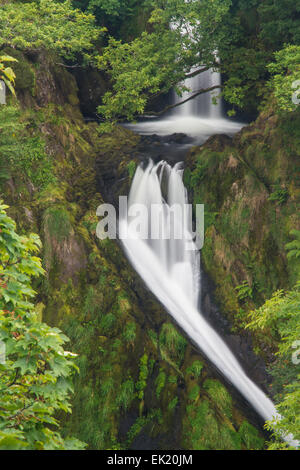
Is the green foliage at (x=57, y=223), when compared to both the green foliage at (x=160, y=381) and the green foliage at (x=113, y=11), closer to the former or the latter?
the green foliage at (x=160, y=381)

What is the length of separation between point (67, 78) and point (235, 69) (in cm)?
681

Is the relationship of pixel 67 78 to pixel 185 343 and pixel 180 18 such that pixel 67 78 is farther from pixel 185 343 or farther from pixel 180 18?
pixel 185 343

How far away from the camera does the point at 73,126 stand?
1434 centimetres

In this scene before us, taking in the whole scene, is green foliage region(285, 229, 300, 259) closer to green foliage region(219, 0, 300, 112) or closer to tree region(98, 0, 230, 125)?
green foliage region(219, 0, 300, 112)

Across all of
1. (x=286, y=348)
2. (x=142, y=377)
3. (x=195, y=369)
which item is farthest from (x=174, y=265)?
(x=286, y=348)

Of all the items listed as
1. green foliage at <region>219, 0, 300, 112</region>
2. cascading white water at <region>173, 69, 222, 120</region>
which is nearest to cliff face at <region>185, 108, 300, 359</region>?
green foliage at <region>219, 0, 300, 112</region>

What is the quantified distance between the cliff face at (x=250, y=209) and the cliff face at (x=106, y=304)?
78mm

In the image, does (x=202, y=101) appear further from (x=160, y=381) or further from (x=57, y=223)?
(x=160, y=381)

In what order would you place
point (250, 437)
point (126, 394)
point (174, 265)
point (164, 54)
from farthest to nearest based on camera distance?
point (164, 54) < point (174, 265) < point (126, 394) < point (250, 437)

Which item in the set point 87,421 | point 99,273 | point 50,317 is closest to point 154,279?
point 99,273

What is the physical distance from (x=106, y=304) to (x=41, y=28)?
10003 millimetres

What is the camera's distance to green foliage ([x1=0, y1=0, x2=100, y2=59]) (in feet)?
39.9

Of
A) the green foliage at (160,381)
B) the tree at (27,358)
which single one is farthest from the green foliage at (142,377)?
the tree at (27,358)

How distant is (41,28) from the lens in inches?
516
